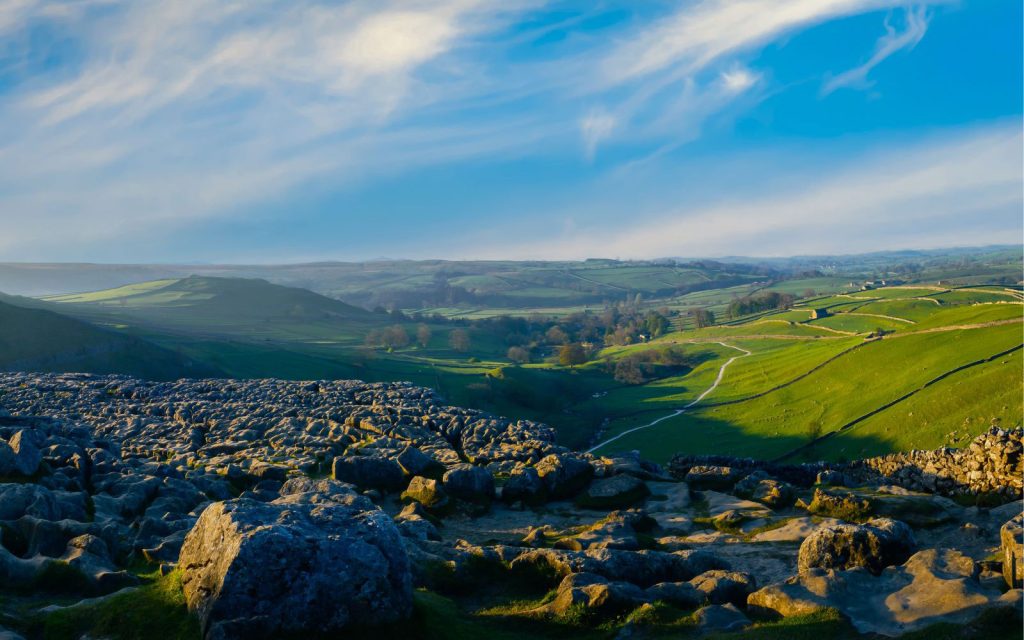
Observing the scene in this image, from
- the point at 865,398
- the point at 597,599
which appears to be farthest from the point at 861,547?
the point at 865,398

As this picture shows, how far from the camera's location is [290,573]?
58.2 ft

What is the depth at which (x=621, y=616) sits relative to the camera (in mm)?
21906

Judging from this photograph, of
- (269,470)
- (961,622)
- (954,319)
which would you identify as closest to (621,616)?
(961,622)

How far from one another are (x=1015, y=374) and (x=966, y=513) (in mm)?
57436

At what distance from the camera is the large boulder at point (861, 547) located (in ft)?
83.7

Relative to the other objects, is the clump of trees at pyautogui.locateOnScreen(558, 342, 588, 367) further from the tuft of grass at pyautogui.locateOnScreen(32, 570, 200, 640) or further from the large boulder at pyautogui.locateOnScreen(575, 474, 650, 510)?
the tuft of grass at pyautogui.locateOnScreen(32, 570, 200, 640)

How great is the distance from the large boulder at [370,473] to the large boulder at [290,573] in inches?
1091

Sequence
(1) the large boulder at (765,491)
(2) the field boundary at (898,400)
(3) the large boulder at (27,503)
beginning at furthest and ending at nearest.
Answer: (2) the field boundary at (898,400), (1) the large boulder at (765,491), (3) the large boulder at (27,503)

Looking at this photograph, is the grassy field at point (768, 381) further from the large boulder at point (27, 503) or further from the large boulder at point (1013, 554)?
the large boulder at point (27, 503)

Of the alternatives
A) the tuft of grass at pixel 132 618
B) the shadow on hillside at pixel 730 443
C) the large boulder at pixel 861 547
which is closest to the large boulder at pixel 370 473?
the tuft of grass at pixel 132 618

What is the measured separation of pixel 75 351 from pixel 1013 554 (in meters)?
149

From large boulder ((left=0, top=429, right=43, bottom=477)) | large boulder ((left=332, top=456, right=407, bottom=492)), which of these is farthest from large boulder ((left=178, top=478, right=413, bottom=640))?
large boulder ((left=332, top=456, right=407, bottom=492))

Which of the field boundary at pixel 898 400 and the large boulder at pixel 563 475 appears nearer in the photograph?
the large boulder at pixel 563 475

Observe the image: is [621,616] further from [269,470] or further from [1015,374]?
[1015,374]
